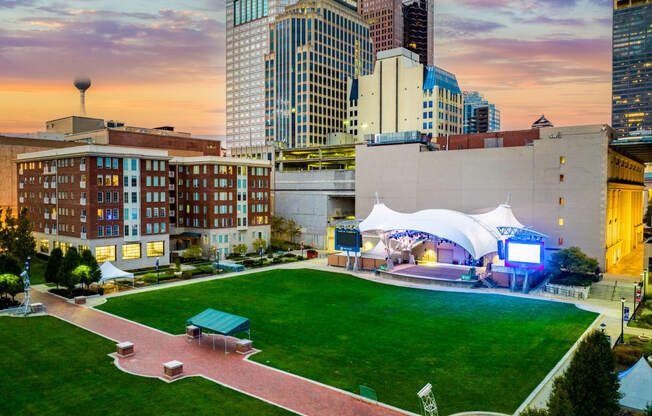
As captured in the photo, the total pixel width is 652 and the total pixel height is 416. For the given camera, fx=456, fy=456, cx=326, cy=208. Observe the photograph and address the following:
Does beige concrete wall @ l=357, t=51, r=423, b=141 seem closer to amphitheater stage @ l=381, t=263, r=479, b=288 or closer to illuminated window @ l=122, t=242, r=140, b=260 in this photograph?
amphitheater stage @ l=381, t=263, r=479, b=288

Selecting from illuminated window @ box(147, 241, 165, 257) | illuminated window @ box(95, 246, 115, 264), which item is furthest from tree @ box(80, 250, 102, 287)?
illuminated window @ box(147, 241, 165, 257)

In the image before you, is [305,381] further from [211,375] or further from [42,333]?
[42,333]

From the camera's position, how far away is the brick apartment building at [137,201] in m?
57.3

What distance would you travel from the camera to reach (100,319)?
35.9 m

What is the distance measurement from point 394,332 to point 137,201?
42314mm

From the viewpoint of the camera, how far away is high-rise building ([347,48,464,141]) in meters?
121

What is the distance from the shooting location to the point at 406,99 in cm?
12462

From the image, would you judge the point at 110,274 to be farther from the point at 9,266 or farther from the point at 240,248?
the point at 240,248

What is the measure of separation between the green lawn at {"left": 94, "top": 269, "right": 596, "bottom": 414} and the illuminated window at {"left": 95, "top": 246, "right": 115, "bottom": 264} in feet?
49.8

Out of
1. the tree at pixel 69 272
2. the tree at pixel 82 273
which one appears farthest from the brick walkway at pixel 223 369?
the tree at pixel 82 273

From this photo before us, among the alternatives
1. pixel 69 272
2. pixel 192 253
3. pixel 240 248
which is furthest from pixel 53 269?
pixel 240 248

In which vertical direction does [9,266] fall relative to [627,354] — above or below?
above

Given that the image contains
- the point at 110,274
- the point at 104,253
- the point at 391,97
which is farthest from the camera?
the point at 391,97

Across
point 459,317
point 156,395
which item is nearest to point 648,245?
point 459,317
